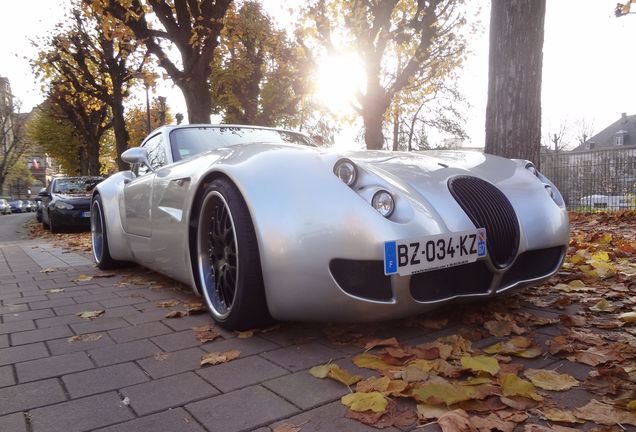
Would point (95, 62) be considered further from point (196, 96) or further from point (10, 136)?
point (10, 136)

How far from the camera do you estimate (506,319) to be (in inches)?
96.8

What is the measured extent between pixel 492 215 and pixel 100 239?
4294mm

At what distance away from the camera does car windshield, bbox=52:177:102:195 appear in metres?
12.9

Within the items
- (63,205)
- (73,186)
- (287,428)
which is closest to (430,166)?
(287,428)

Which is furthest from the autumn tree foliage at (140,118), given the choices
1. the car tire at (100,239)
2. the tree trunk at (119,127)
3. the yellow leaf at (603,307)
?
the yellow leaf at (603,307)

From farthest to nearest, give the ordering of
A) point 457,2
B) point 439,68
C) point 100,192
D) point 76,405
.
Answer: point 439,68 < point 457,2 < point 100,192 < point 76,405

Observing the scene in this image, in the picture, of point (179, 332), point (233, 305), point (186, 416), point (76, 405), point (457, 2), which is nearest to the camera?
point (186, 416)

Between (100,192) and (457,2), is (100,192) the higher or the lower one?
the lower one

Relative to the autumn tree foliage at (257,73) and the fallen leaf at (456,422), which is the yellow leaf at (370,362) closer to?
the fallen leaf at (456,422)

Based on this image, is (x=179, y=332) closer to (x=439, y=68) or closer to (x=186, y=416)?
(x=186, y=416)

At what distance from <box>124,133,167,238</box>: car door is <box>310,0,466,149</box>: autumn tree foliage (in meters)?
9.61

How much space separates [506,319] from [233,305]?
1.39 m

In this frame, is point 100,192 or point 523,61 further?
point 100,192

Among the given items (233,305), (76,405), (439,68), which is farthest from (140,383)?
(439,68)
